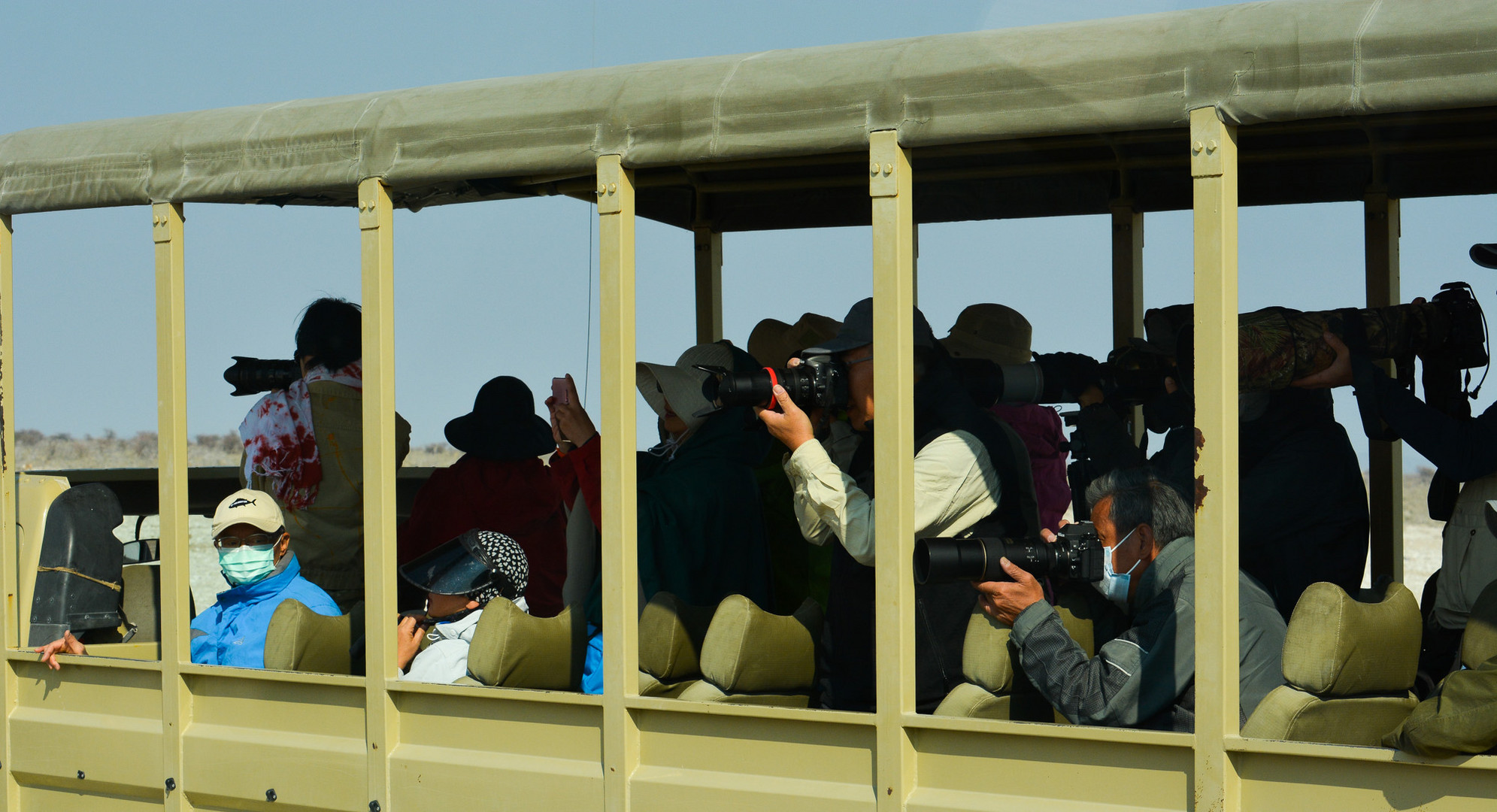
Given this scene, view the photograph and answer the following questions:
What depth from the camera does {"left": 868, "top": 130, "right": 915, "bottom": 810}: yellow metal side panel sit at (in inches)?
117

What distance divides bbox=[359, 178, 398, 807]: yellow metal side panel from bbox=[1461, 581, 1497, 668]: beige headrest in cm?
244

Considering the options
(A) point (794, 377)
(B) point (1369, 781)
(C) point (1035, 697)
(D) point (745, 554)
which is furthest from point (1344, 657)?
(D) point (745, 554)

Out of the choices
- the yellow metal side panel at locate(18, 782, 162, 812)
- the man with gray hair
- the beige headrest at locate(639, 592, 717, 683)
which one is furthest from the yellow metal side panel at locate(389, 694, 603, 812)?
the man with gray hair

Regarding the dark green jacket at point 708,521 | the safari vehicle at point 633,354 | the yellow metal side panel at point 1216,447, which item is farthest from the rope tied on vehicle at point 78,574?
the yellow metal side panel at point 1216,447

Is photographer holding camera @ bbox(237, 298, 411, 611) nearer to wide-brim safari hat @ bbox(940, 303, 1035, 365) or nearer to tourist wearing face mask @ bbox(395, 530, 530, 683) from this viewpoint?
tourist wearing face mask @ bbox(395, 530, 530, 683)

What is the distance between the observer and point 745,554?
3869mm

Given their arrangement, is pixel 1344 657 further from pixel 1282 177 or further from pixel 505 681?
pixel 1282 177

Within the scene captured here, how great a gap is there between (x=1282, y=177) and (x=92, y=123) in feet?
13.0

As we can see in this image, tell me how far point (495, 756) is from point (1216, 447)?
6.03ft

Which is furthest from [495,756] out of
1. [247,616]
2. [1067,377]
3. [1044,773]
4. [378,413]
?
[1067,377]

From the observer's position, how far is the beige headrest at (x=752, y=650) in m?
3.23

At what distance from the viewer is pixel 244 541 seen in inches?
162

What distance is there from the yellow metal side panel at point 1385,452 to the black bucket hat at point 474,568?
287 centimetres

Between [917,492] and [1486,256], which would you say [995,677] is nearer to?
[917,492]
